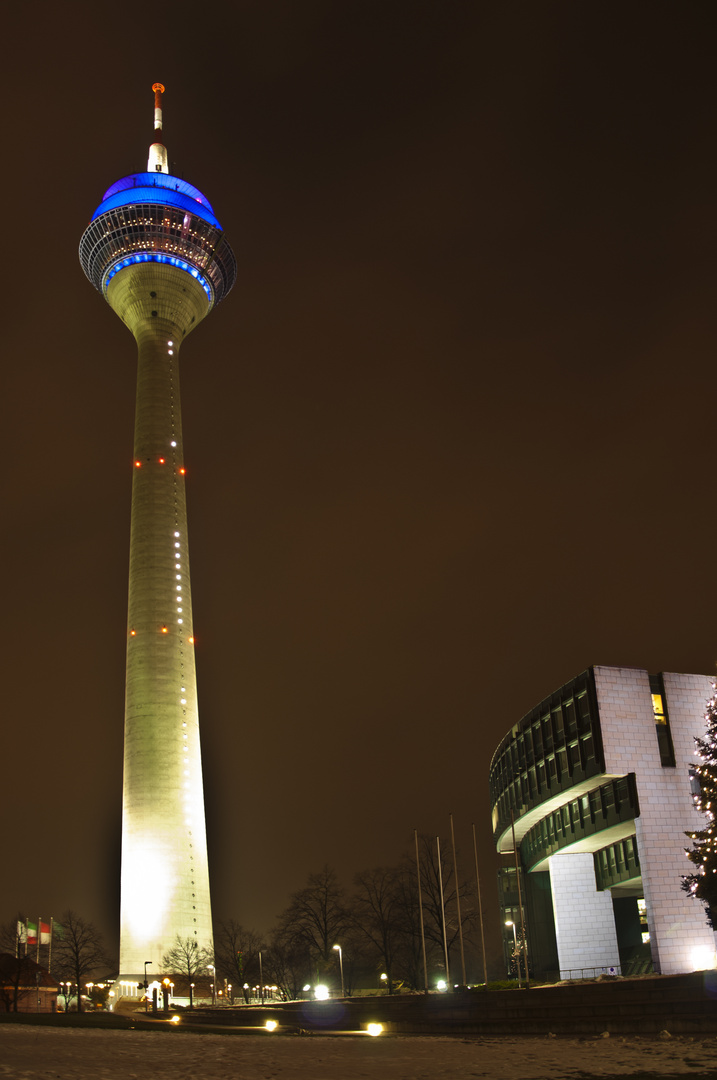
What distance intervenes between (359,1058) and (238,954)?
10060cm

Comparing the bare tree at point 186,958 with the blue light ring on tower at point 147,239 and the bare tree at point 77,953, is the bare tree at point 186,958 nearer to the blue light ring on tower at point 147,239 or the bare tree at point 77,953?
the bare tree at point 77,953

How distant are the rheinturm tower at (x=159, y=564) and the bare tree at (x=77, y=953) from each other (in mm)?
4703

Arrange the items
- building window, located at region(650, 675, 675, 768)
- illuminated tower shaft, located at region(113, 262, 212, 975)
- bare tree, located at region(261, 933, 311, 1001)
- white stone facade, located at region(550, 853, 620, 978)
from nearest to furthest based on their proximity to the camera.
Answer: building window, located at region(650, 675, 675, 768), white stone facade, located at region(550, 853, 620, 978), illuminated tower shaft, located at region(113, 262, 212, 975), bare tree, located at region(261, 933, 311, 1001)

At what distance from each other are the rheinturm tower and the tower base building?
118 feet

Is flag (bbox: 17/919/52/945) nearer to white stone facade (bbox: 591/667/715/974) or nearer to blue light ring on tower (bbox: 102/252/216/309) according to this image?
white stone facade (bbox: 591/667/715/974)

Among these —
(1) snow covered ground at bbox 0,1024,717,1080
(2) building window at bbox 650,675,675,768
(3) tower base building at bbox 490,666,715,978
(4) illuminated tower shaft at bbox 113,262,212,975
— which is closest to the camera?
(1) snow covered ground at bbox 0,1024,717,1080

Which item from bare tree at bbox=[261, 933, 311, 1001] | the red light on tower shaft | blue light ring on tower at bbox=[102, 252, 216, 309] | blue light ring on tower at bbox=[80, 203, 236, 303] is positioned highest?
the red light on tower shaft

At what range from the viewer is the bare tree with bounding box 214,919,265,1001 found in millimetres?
113625

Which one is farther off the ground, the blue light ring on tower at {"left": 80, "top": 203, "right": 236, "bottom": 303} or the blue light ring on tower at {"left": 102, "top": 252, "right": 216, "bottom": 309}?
the blue light ring on tower at {"left": 80, "top": 203, "right": 236, "bottom": 303}

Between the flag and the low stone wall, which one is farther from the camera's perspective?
the flag

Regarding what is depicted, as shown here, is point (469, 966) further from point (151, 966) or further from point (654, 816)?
point (654, 816)

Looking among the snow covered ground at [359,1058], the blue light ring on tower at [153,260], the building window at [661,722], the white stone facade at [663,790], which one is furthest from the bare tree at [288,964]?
the snow covered ground at [359,1058]

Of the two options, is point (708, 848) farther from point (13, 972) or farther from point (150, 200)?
point (150, 200)

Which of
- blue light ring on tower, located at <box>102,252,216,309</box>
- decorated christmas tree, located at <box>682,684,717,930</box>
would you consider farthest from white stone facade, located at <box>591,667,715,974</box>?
blue light ring on tower, located at <box>102,252,216,309</box>
